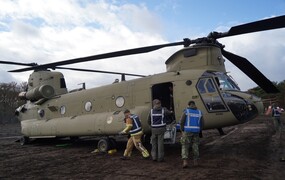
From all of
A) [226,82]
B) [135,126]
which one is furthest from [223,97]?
[135,126]

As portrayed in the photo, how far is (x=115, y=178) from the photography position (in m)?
7.21

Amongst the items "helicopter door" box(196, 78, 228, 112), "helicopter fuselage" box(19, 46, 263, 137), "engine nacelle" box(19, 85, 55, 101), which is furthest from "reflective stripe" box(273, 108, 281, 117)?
"engine nacelle" box(19, 85, 55, 101)

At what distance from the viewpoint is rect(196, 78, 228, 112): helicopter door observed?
1020cm

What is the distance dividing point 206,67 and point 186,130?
354 cm

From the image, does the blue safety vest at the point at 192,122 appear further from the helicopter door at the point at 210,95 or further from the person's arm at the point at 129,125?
the person's arm at the point at 129,125

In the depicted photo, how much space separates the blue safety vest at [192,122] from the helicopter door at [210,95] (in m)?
1.83

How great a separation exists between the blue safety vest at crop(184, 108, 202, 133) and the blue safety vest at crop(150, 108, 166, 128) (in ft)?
3.67

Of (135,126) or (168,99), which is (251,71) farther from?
(135,126)

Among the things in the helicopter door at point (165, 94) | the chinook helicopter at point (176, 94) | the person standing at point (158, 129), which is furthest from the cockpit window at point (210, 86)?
the person standing at point (158, 129)

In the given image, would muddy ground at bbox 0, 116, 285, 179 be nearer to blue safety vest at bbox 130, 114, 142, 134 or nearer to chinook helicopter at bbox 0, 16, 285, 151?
blue safety vest at bbox 130, 114, 142, 134

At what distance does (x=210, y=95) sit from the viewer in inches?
411

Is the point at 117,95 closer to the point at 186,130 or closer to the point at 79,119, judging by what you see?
the point at 79,119

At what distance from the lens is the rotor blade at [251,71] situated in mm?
11180

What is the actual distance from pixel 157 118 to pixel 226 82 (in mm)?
3110
